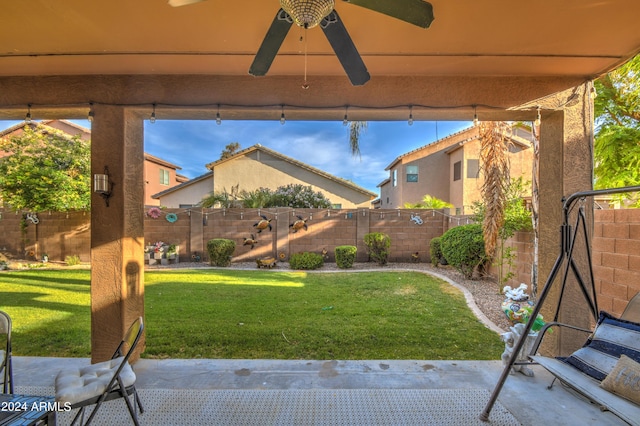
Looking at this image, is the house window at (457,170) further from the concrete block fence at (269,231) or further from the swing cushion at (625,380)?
the swing cushion at (625,380)

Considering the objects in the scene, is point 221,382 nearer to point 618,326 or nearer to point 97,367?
point 97,367

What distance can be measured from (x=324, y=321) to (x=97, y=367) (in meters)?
2.72

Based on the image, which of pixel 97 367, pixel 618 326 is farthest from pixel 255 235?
pixel 618 326

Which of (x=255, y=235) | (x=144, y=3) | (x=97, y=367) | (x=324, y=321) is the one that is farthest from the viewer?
(x=255, y=235)

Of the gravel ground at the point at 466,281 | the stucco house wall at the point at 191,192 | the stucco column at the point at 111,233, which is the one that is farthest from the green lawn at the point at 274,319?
the stucco house wall at the point at 191,192

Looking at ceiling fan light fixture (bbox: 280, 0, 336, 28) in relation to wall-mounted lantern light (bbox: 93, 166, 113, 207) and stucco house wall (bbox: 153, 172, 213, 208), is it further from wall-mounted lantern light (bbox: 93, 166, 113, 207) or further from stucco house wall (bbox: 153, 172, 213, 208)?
stucco house wall (bbox: 153, 172, 213, 208)

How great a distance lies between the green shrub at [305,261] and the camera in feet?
27.8

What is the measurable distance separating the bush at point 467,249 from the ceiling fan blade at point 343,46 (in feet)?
18.1

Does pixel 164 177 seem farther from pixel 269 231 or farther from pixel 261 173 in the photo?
pixel 269 231

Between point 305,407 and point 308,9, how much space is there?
285cm

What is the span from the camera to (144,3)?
1968 millimetres

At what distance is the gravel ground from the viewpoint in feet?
14.9

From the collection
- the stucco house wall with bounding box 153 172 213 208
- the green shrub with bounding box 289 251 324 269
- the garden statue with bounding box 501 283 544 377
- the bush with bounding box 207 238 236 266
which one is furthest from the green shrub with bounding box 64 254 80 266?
the garden statue with bounding box 501 283 544 377

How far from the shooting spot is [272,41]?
188cm
